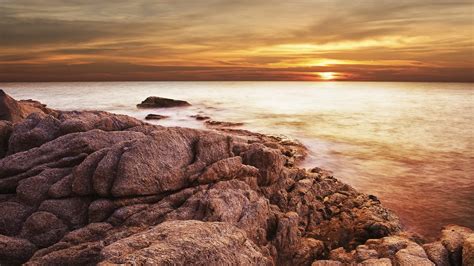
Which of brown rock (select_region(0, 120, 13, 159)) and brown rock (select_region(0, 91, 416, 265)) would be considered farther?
brown rock (select_region(0, 120, 13, 159))

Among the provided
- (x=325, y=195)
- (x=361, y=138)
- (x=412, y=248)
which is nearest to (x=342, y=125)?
(x=361, y=138)

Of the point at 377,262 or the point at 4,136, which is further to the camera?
the point at 4,136

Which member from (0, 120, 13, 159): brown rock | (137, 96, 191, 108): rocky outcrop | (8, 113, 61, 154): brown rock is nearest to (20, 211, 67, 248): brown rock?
(8, 113, 61, 154): brown rock

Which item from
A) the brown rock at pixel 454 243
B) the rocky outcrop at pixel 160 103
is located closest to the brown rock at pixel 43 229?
the brown rock at pixel 454 243

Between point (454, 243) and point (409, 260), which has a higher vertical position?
point (409, 260)

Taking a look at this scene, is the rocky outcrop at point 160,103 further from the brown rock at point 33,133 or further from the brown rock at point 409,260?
the brown rock at point 409,260

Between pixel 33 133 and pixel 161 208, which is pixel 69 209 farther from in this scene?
pixel 33 133

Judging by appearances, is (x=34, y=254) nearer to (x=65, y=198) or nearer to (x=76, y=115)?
A: (x=65, y=198)

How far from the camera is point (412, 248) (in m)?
11.6

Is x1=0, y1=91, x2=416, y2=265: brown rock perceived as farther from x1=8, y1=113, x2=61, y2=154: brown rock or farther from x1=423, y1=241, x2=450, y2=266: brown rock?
x1=423, y1=241, x2=450, y2=266: brown rock

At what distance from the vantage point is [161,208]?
10.4 meters

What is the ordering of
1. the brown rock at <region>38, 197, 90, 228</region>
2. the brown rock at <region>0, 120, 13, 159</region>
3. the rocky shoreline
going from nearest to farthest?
the rocky shoreline
the brown rock at <region>38, 197, 90, 228</region>
the brown rock at <region>0, 120, 13, 159</region>

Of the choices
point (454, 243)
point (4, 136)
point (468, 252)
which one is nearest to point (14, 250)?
point (4, 136)

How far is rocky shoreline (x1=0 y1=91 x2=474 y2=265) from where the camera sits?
8094 millimetres
